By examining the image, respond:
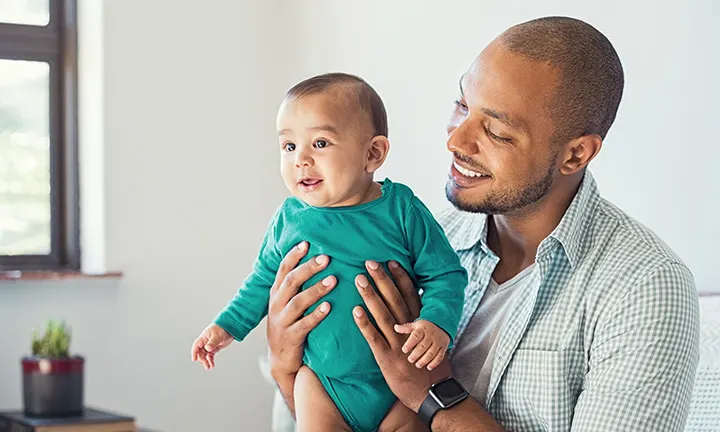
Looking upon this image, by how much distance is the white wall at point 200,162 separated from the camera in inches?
119

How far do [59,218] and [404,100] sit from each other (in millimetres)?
1349

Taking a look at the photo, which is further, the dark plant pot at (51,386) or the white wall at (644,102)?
the dark plant pot at (51,386)

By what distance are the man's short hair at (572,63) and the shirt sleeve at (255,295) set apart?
460mm

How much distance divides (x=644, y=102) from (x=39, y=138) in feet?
7.19

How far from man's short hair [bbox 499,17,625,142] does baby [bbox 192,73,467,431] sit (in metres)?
0.24

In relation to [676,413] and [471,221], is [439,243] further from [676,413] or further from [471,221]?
[676,413]

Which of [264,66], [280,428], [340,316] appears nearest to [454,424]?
[340,316]

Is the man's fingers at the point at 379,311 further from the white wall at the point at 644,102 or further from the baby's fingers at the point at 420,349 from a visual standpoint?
the white wall at the point at 644,102

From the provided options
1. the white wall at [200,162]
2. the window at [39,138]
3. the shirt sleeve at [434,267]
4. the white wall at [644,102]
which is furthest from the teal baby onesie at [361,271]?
the window at [39,138]

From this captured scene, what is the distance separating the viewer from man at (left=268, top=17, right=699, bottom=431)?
4.45ft

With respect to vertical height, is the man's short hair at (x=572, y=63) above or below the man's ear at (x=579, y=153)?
above

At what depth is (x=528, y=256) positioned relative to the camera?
1.60 metres

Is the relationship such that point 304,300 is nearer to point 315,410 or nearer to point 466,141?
point 315,410

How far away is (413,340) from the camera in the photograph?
1430mm
